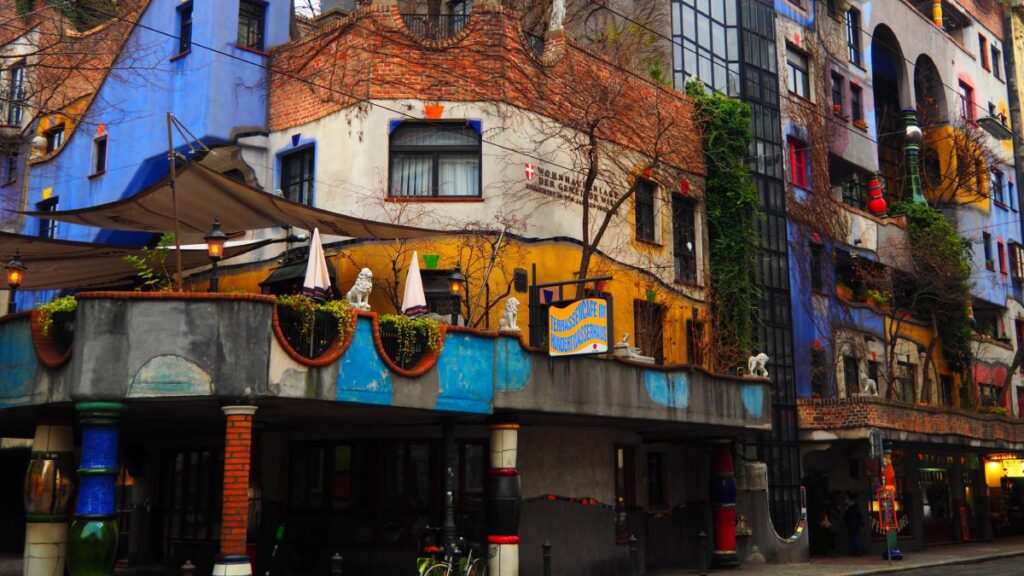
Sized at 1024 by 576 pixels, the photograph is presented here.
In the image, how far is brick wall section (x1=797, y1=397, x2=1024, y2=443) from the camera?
95.4 ft

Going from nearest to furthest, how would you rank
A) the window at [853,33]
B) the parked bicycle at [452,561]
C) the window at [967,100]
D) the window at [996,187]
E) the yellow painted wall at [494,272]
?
the parked bicycle at [452,561], the yellow painted wall at [494,272], the window at [853,33], the window at [967,100], the window at [996,187]

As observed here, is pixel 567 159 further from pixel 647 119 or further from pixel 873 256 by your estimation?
pixel 873 256

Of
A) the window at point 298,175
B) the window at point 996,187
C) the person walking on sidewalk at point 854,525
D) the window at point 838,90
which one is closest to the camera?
the window at point 298,175

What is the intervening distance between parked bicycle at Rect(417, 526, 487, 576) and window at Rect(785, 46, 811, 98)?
21.4 metres

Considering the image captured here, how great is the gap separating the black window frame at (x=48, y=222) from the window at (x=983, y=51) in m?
40.8

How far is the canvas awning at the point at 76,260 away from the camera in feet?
63.3

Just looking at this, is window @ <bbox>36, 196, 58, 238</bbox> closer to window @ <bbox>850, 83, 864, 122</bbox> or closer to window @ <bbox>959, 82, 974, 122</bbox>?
window @ <bbox>850, 83, 864, 122</bbox>

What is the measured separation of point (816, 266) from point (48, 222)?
77.9ft

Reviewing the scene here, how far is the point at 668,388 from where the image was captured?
72.4 ft

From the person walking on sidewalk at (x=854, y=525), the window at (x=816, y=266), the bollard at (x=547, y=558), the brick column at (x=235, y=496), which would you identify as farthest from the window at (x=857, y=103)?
the brick column at (x=235, y=496)

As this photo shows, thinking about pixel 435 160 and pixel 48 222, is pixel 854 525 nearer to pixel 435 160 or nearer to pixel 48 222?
pixel 435 160

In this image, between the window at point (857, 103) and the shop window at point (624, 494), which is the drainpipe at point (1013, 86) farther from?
the shop window at point (624, 494)

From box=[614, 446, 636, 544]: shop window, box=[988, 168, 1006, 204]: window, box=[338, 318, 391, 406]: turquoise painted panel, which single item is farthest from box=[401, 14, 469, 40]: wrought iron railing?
box=[988, 168, 1006, 204]: window

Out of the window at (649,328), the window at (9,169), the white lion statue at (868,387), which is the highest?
the window at (9,169)
